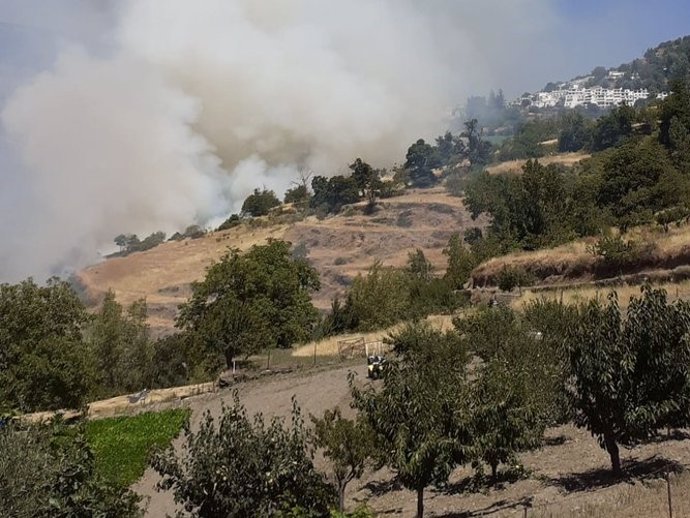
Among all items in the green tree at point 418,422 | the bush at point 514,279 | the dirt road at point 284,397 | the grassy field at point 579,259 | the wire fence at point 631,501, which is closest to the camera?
the wire fence at point 631,501

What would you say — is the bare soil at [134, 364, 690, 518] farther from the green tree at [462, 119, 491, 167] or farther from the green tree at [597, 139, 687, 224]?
the green tree at [462, 119, 491, 167]

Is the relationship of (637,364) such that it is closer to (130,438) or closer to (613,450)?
(613,450)

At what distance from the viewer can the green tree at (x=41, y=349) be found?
1310 inches

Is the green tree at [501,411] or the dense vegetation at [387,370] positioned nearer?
the dense vegetation at [387,370]

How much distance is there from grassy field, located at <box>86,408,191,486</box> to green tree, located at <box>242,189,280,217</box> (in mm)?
90160

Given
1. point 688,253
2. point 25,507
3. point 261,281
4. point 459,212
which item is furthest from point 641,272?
point 459,212

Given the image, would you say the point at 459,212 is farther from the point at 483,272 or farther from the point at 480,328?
the point at 480,328

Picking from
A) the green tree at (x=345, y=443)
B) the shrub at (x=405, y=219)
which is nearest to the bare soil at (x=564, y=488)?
the green tree at (x=345, y=443)

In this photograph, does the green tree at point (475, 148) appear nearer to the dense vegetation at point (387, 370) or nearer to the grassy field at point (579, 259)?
the dense vegetation at point (387, 370)

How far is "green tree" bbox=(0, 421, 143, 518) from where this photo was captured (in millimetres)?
8281

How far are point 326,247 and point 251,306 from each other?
56000mm

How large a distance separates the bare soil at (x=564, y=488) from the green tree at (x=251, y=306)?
17.4 meters

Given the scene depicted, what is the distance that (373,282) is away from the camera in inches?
1969

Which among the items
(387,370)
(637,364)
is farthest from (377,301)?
(637,364)
